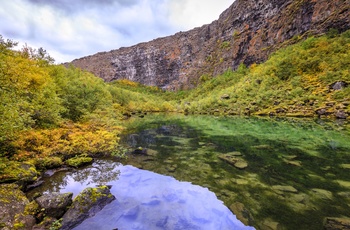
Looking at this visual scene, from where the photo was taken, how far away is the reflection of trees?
821 centimetres

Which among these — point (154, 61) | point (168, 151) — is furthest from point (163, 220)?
point (154, 61)

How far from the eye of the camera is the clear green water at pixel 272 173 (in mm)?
5449

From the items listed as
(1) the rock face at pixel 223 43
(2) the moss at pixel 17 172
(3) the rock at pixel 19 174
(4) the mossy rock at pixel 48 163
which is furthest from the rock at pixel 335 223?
(1) the rock face at pixel 223 43

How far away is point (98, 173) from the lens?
8945mm

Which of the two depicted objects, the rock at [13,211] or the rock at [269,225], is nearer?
the rock at [13,211]

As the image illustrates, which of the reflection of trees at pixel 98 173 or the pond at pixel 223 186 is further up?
the reflection of trees at pixel 98 173

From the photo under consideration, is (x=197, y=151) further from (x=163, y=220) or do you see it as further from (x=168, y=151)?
(x=163, y=220)

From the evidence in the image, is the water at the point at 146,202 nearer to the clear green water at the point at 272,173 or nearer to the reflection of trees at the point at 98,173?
the reflection of trees at the point at 98,173

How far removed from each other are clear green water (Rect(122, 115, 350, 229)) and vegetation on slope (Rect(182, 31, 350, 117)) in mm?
14278

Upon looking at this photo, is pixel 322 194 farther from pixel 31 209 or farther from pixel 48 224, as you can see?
pixel 31 209

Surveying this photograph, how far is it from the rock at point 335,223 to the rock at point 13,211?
7.30m

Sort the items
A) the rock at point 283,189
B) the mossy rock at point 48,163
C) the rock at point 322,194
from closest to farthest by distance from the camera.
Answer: the rock at point 322,194 → the rock at point 283,189 → the mossy rock at point 48,163

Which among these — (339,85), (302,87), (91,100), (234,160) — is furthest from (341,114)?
(91,100)

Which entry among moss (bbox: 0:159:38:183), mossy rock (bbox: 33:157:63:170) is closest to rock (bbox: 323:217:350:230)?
moss (bbox: 0:159:38:183)
